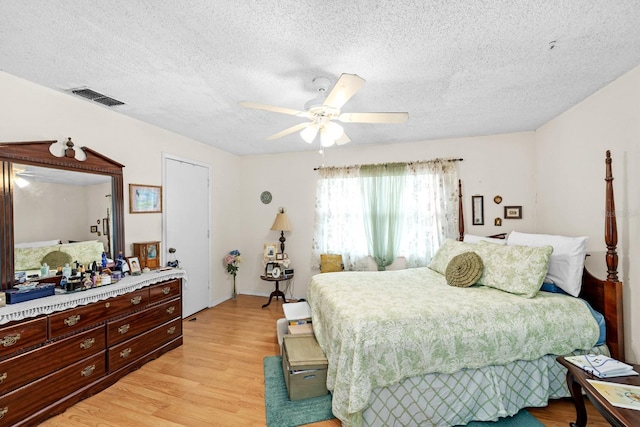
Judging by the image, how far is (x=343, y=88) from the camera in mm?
1637

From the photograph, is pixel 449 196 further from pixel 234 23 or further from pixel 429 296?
pixel 234 23

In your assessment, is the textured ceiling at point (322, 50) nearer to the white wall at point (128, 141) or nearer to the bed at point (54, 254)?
the white wall at point (128, 141)

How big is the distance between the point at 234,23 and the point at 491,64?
5.72ft

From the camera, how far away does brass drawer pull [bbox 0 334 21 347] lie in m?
1.74

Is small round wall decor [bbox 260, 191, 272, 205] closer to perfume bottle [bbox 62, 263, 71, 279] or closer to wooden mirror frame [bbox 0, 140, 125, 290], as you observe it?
wooden mirror frame [bbox 0, 140, 125, 290]

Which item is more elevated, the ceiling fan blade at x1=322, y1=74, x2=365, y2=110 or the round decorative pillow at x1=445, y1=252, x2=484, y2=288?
the ceiling fan blade at x1=322, y1=74, x2=365, y2=110

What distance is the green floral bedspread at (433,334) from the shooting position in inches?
69.1

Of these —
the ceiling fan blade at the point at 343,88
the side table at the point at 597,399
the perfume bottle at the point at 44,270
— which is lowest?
the side table at the point at 597,399

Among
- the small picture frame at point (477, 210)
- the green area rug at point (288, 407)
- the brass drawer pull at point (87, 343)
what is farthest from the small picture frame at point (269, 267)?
the small picture frame at point (477, 210)

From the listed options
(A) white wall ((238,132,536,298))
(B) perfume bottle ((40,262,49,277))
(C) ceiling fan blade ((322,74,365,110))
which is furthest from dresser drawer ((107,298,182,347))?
(C) ceiling fan blade ((322,74,365,110))

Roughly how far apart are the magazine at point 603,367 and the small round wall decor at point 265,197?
407 centimetres

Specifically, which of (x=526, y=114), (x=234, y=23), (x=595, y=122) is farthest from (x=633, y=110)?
(x=234, y=23)

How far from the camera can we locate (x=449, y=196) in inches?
154

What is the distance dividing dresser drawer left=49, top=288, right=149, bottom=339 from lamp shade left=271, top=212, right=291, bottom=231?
2076mm
